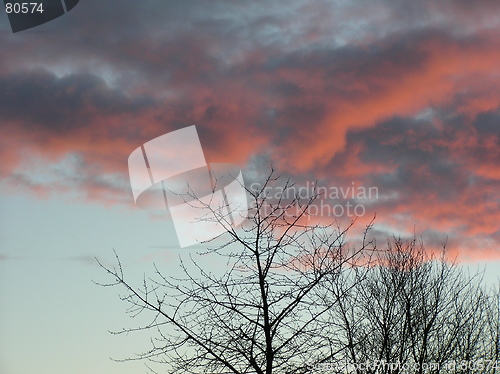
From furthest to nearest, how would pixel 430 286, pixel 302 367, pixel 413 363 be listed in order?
pixel 430 286, pixel 413 363, pixel 302 367

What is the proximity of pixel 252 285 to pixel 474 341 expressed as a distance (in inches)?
374

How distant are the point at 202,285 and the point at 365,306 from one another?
22.8ft

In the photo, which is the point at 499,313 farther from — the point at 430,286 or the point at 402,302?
the point at 402,302

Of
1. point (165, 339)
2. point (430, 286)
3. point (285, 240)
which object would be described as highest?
point (430, 286)

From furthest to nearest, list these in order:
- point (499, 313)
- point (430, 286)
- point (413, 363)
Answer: point (499, 313)
point (430, 286)
point (413, 363)

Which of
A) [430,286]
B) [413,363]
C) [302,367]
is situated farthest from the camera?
[430,286]

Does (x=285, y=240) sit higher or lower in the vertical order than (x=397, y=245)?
lower

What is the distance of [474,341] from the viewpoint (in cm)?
1387

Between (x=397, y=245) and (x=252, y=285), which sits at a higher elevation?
(x=397, y=245)

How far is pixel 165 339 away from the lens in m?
6.72

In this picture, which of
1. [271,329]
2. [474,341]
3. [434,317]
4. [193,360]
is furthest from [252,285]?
[474,341]

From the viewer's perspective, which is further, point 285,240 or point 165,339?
point 285,240

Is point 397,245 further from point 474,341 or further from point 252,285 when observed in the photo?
point 252,285

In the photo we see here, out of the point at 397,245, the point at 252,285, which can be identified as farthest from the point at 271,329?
the point at 397,245
